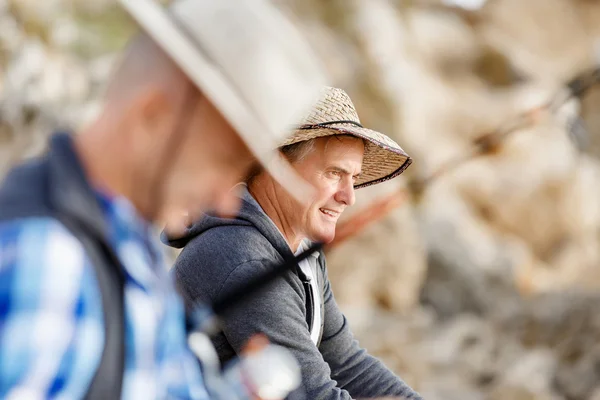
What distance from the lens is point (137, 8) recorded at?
3.30 feet

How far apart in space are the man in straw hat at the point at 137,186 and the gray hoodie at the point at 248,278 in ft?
2.12

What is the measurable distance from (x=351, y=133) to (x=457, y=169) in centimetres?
1513

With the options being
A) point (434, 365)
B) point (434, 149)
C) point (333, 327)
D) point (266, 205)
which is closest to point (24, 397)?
point (266, 205)

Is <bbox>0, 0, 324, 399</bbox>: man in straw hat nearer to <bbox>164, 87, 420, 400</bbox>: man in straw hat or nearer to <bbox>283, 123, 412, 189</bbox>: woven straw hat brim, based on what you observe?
<bbox>164, 87, 420, 400</bbox>: man in straw hat

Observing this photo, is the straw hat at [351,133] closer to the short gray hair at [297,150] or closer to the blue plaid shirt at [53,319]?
the short gray hair at [297,150]

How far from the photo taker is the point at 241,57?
3.35 ft

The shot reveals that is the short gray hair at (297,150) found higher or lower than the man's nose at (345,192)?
higher

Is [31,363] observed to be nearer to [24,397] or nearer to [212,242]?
[24,397]

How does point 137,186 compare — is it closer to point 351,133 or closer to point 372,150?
point 351,133

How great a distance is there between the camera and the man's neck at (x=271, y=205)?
6.74 ft

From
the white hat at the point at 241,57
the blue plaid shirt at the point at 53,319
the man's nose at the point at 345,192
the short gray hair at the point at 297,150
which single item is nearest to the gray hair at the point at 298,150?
the short gray hair at the point at 297,150

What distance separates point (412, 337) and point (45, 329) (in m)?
8.25

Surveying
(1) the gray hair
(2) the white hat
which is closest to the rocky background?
(2) the white hat

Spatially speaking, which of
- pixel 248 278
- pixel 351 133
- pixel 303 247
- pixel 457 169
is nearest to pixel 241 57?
pixel 248 278
